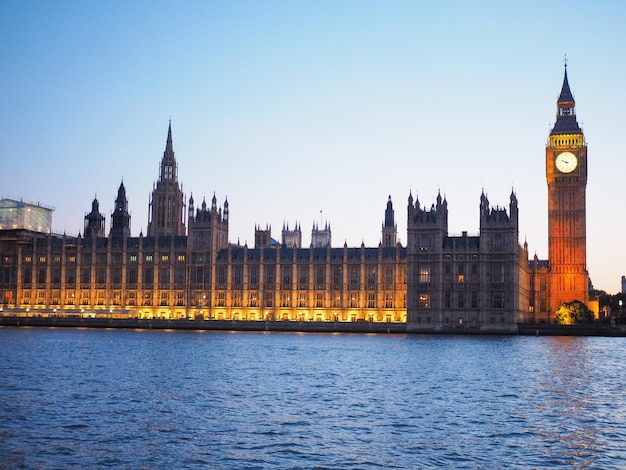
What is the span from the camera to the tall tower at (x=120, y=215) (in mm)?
181625

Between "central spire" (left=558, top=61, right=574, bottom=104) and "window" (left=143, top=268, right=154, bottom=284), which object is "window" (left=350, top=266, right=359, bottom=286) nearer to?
"window" (left=143, top=268, right=154, bottom=284)

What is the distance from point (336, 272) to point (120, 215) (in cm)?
6096

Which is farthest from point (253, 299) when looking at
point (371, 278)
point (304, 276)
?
point (371, 278)

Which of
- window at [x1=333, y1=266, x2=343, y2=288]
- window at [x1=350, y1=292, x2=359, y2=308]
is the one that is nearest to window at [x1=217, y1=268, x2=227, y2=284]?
window at [x1=333, y1=266, x2=343, y2=288]

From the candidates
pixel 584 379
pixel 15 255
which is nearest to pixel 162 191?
pixel 15 255

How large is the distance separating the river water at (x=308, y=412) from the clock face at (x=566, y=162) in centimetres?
8341

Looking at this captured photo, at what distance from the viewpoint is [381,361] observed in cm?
7306

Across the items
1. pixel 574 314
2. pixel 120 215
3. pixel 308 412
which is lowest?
pixel 308 412

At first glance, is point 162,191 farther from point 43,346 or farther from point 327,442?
point 327,442

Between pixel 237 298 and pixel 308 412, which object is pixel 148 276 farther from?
pixel 308 412

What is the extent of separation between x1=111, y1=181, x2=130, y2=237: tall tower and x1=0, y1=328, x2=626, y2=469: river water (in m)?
109

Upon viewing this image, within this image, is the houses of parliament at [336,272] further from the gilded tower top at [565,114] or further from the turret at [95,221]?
the turret at [95,221]

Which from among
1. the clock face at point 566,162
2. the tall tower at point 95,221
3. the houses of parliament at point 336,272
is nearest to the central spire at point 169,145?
the tall tower at point 95,221

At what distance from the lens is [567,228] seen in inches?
5920
